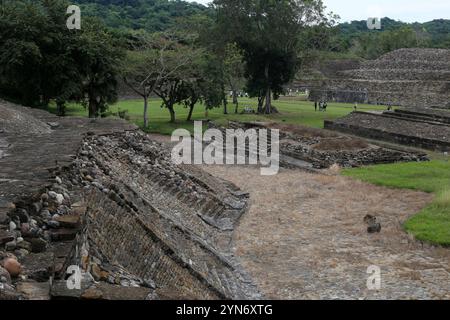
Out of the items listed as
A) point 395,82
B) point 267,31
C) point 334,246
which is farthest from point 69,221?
point 395,82

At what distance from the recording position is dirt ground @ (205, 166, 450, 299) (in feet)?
31.6

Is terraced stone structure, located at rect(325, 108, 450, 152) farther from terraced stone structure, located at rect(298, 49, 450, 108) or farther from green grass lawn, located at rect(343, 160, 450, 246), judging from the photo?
terraced stone structure, located at rect(298, 49, 450, 108)

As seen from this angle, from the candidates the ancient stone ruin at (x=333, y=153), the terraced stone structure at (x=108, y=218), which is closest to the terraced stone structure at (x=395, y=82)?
the ancient stone ruin at (x=333, y=153)

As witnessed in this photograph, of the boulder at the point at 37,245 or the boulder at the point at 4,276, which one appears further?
the boulder at the point at 37,245

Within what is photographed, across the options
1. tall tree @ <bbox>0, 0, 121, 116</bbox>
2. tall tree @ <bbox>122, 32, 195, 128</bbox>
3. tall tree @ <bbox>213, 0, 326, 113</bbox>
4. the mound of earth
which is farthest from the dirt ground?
tall tree @ <bbox>213, 0, 326, 113</bbox>

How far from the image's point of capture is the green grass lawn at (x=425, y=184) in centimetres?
1240

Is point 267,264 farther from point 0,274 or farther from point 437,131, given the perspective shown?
point 437,131

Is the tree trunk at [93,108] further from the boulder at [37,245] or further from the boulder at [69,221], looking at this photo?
the boulder at [37,245]

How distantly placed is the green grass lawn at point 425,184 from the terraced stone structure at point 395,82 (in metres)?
28.8

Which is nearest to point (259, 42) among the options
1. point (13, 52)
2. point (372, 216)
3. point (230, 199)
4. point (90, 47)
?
point (90, 47)

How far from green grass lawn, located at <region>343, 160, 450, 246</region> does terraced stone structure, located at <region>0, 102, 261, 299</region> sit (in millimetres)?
4809
